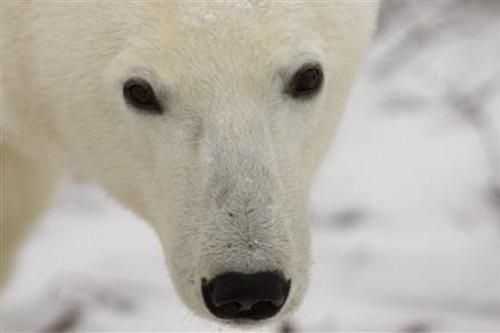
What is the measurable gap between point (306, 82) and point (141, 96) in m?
0.37

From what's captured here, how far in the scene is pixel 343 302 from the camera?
5.02 meters

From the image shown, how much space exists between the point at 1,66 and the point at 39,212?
3.07ft

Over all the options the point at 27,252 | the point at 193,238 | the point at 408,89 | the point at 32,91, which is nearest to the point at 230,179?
the point at 193,238

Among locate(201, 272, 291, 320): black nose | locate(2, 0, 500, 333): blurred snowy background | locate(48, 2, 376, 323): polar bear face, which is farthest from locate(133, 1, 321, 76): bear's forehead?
locate(2, 0, 500, 333): blurred snowy background

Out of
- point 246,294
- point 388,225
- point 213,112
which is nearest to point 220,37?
point 213,112

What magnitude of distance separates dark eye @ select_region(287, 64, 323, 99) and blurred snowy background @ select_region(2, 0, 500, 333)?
1508 millimetres

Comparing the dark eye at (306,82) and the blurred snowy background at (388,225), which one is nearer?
the dark eye at (306,82)

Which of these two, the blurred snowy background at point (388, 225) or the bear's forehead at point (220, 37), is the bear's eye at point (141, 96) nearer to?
the bear's forehead at point (220, 37)

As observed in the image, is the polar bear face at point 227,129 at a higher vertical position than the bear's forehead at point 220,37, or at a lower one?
lower

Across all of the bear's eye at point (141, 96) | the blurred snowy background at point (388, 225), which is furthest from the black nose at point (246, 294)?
the blurred snowy background at point (388, 225)

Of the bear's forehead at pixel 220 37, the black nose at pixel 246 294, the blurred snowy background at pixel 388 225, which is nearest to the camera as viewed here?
the black nose at pixel 246 294

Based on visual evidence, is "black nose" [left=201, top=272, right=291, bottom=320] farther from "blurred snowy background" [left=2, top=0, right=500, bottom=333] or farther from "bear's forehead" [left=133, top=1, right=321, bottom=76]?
"blurred snowy background" [left=2, top=0, right=500, bottom=333]

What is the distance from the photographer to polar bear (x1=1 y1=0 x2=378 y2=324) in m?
2.69

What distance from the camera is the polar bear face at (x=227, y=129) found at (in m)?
2.67
